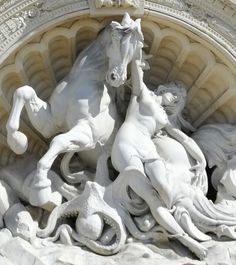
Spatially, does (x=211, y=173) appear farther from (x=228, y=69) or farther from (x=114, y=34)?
(x=114, y=34)

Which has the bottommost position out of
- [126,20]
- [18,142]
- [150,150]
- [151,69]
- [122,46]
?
[18,142]

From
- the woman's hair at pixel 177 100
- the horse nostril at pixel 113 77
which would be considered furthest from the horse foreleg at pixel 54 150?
the woman's hair at pixel 177 100

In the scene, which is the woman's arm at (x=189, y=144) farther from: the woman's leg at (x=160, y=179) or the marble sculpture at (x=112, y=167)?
the woman's leg at (x=160, y=179)

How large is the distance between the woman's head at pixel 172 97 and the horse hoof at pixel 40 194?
3.23 ft

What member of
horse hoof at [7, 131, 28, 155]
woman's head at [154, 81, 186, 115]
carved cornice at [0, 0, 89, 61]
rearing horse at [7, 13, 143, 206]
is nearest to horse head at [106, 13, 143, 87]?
rearing horse at [7, 13, 143, 206]

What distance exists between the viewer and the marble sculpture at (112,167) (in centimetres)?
695

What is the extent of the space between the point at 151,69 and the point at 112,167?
74cm

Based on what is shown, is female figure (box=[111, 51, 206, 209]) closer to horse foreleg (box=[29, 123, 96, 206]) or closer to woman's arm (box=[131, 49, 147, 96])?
woman's arm (box=[131, 49, 147, 96])

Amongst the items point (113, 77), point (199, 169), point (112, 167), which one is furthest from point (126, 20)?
point (199, 169)

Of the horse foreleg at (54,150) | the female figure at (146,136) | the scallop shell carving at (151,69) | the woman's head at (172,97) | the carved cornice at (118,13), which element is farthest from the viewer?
the woman's head at (172,97)

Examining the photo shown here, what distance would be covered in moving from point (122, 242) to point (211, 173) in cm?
88

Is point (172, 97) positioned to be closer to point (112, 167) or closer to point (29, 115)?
point (112, 167)

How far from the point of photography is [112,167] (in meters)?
7.25

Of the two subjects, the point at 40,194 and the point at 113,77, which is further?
the point at 113,77
